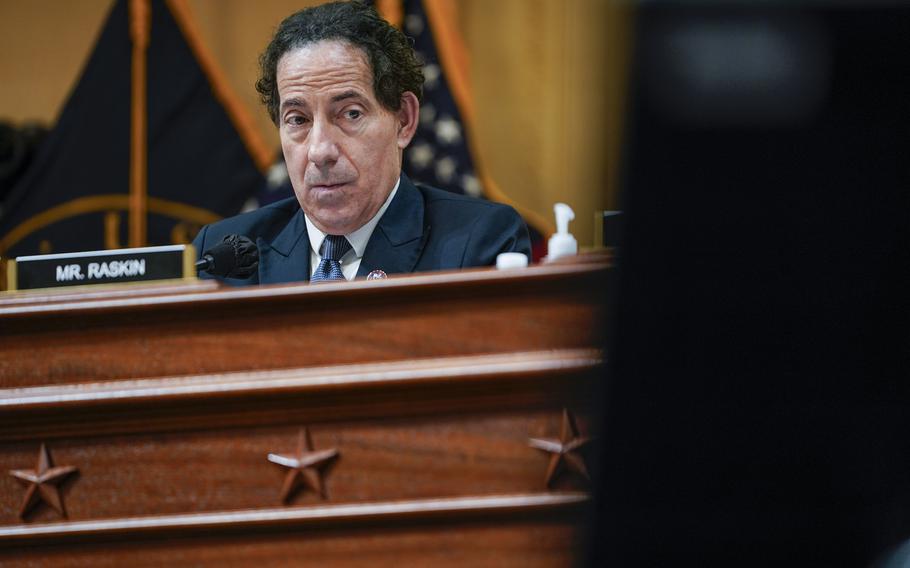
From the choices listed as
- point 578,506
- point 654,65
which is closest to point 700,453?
point 654,65

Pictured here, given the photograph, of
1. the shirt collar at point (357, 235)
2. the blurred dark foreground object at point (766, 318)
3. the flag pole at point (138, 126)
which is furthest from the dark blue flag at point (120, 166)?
the blurred dark foreground object at point (766, 318)

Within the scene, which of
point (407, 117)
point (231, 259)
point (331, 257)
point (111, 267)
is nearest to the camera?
point (111, 267)

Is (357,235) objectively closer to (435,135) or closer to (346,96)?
(346,96)

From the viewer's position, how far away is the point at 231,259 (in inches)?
76.4

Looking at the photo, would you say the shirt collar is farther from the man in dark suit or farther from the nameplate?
the nameplate

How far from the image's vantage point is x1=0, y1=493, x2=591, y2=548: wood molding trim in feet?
5.06

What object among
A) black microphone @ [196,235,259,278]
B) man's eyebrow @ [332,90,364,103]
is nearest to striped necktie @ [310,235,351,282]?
black microphone @ [196,235,259,278]

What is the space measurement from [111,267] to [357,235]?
582 mm

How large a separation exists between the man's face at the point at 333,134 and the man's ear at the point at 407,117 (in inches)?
3.4

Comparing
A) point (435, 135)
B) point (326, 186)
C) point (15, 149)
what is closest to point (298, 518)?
point (326, 186)

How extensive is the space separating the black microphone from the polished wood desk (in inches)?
8.9

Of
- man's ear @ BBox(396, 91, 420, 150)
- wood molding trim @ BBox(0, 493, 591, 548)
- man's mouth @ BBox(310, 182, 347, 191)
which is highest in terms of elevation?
man's ear @ BBox(396, 91, 420, 150)

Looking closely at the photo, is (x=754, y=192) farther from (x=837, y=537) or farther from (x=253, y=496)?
(x=253, y=496)

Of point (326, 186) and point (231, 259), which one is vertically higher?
point (326, 186)
